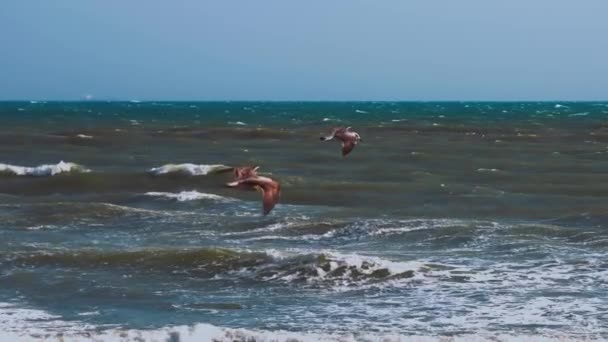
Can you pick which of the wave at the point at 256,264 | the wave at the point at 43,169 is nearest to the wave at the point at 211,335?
the wave at the point at 256,264

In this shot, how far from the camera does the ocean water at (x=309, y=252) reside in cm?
928

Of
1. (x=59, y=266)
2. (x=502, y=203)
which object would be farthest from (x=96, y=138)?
(x=59, y=266)

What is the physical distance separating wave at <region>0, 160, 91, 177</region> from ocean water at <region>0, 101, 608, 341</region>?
0.29ft

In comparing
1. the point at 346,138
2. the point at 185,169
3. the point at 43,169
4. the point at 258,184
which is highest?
the point at 346,138

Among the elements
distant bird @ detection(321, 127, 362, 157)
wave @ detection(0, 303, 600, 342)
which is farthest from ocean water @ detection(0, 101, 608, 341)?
distant bird @ detection(321, 127, 362, 157)

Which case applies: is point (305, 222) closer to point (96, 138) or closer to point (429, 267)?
point (429, 267)

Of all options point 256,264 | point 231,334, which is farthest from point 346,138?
point 256,264

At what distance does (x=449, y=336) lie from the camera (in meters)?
8.73

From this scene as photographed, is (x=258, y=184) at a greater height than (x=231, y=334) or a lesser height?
greater

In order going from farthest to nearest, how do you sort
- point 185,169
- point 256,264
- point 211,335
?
1. point 185,169
2. point 256,264
3. point 211,335

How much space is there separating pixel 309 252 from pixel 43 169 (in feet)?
44.2

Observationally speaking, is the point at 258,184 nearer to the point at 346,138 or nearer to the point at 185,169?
the point at 346,138

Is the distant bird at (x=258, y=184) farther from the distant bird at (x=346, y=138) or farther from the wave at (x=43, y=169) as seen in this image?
the wave at (x=43, y=169)

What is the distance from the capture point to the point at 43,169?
24797 millimetres
